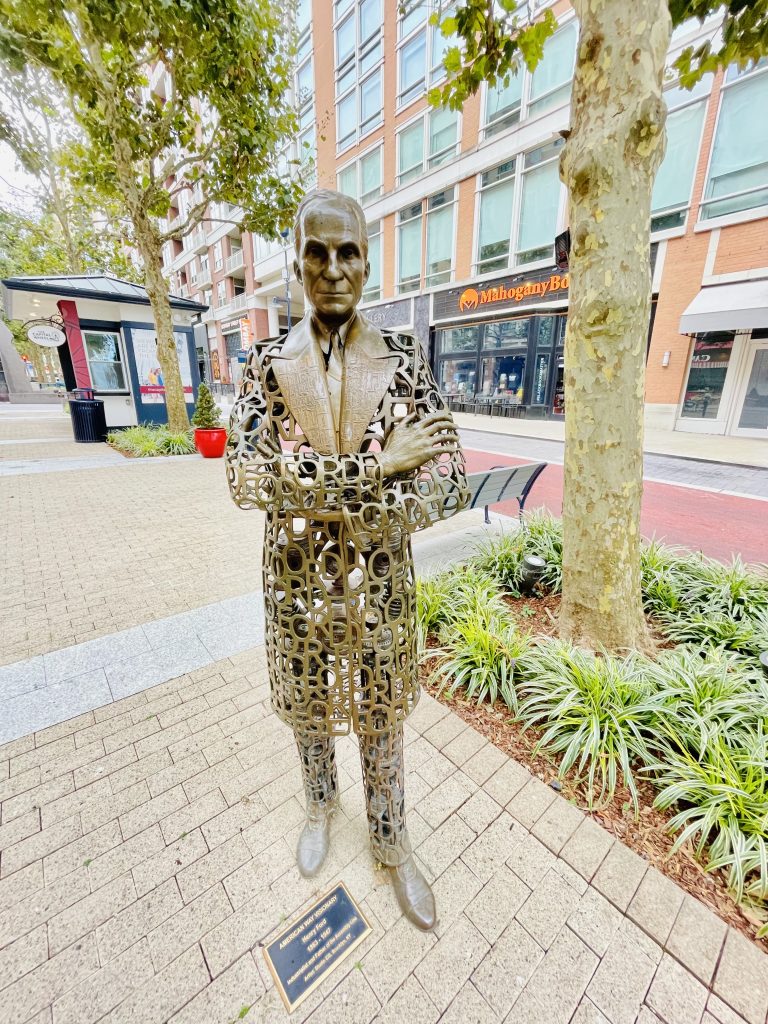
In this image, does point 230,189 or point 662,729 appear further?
point 230,189

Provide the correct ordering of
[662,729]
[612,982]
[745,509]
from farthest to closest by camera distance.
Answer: [745,509], [662,729], [612,982]

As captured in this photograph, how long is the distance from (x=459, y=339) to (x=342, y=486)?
20.1 meters

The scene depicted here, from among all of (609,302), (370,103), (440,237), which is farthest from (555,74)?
(609,302)

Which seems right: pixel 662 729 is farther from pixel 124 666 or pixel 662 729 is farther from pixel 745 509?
pixel 745 509

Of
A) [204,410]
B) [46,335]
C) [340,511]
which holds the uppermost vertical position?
[46,335]

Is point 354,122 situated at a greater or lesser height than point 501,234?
greater

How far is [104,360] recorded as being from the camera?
13.1 m

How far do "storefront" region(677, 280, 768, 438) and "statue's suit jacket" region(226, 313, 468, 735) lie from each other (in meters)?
13.6

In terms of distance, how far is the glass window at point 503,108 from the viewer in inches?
604

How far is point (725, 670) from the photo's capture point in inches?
99.9

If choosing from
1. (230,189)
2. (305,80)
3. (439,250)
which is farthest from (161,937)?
(305,80)

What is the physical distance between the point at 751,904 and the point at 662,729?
2.35 feet

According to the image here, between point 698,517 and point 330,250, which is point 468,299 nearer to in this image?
point 698,517

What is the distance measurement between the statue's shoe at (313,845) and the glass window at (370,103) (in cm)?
2675
